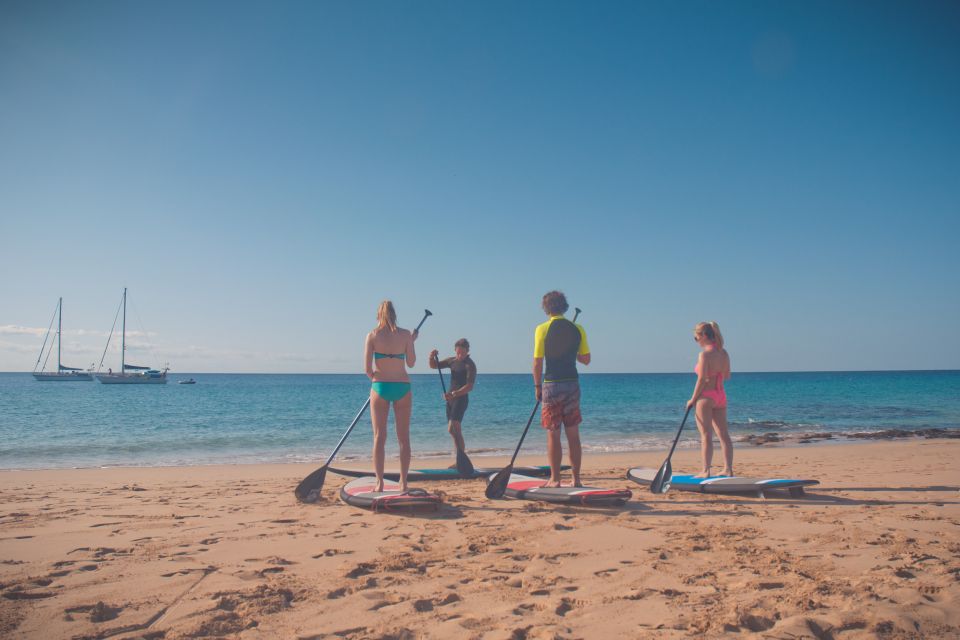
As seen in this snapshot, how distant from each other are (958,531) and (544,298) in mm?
3873

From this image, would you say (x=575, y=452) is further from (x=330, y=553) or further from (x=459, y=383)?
(x=330, y=553)

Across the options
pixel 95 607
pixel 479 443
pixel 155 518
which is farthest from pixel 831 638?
pixel 479 443

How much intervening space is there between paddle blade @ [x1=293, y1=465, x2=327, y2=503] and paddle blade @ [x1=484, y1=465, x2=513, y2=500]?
1.82 metres

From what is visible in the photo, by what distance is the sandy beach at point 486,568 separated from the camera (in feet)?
8.73

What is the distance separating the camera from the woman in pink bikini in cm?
626

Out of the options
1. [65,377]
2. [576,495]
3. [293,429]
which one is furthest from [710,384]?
[65,377]

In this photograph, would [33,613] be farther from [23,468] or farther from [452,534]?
[23,468]

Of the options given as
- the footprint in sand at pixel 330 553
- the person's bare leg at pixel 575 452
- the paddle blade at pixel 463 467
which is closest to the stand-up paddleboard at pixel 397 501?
the footprint in sand at pixel 330 553

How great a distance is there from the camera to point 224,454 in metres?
13.4

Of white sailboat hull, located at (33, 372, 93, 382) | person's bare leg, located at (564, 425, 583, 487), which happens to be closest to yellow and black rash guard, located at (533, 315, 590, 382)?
person's bare leg, located at (564, 425, 583, 487)

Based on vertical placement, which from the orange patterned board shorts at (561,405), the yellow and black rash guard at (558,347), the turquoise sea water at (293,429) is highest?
the yellow and black rash guard at (558,347)

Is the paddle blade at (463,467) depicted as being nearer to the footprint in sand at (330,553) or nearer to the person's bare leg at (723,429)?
the person's bare leg at (723,429)

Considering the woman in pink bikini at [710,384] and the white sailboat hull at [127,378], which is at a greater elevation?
the woman in pink bikini at [710,384]

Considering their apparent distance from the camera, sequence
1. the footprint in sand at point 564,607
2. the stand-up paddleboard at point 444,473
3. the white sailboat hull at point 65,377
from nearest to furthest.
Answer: the footprint in sand at point 564,607 < the stand-up paddleboard at point 444,473 < the white sailboat hull at point 65,377
